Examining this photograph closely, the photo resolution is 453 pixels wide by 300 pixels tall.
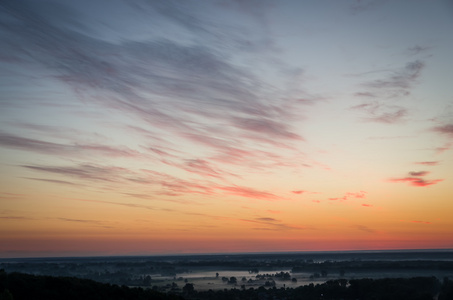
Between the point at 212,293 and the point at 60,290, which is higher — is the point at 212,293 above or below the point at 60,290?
below

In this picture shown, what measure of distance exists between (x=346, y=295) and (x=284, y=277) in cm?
4049

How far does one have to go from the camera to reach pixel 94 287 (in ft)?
122

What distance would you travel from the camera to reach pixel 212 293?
198 feet

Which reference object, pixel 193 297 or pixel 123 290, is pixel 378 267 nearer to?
pixel 193 297

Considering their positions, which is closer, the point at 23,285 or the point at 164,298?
the point at 23,285

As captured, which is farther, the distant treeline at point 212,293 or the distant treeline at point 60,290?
the distant treeline at point 212,293

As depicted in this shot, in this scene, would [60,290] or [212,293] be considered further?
[212,293]

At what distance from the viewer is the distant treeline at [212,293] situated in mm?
33562

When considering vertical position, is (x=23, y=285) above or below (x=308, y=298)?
above

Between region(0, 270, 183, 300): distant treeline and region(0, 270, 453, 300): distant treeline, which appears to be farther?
region(0, 270, 453, 300): distant treeline

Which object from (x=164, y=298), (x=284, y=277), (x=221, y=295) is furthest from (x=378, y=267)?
(x=164, y=298)

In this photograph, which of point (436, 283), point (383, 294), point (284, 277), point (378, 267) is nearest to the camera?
point (383, 294)

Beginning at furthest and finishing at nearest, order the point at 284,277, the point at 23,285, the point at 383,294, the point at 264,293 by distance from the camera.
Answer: the point at 284,277 < the point at 264,293 < the point at 383,294 < the point at 23,285

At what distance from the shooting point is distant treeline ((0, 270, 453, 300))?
110 ft
